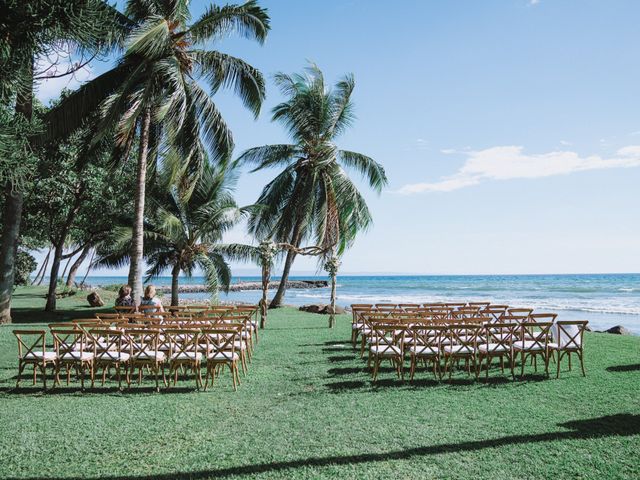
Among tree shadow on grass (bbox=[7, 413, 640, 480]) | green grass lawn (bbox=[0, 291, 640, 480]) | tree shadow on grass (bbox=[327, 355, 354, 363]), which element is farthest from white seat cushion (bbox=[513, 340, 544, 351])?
tree shadow on grass (bbox=[327, 355, 354, 363])

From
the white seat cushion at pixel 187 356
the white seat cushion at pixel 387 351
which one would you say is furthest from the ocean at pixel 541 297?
the white seat cushion at pixel 387 351

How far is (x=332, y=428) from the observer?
5.98 metres

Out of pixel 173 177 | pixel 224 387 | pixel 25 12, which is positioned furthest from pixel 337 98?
pixel 25 12

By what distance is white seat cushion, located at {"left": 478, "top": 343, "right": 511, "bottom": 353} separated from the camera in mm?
8852

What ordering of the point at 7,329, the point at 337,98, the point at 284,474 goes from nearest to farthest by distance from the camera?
the point at 284,474 < the point at 7,329 < the point at 337,98

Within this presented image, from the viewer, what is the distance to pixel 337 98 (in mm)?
24188

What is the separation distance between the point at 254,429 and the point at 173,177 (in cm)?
1095

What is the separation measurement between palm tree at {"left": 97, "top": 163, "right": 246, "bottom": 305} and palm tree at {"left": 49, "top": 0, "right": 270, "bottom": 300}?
361 cm

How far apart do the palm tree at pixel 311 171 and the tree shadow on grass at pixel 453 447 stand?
56.2 ft

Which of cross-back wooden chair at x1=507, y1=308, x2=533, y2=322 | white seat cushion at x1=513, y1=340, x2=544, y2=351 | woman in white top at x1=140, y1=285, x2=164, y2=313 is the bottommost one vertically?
white seat cushion at x1=513, y1=340, x2=544, y2=351

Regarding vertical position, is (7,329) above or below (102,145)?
below

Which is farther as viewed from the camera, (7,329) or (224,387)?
(7,329)

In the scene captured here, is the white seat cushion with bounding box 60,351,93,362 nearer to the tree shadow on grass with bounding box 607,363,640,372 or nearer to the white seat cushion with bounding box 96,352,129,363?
the white seat cushion with bounding box 96,352,129,363

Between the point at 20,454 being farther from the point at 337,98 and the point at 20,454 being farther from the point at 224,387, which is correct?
the point at 337,98
